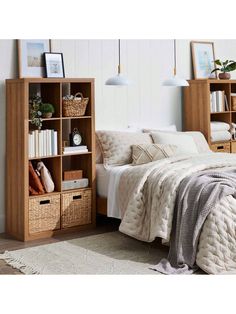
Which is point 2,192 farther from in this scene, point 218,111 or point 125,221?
point 218,111

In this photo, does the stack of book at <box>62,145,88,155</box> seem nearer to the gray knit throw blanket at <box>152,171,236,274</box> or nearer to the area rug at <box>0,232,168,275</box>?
the area rug at <box>0,232,168,275</box>

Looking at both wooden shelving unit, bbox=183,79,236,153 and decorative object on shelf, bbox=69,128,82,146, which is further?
wooden shelving unit, bbox=183,79,236,153

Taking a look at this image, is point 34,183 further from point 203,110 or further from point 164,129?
point 203,110

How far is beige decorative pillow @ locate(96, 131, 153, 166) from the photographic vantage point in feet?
18.8

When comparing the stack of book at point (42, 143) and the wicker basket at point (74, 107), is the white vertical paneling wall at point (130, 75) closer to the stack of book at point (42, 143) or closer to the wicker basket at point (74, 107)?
the wicker basket at point (74, 107)

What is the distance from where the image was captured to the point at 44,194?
536 centimetres

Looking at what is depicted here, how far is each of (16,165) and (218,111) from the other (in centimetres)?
274

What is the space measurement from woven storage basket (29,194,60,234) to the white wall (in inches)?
15.3

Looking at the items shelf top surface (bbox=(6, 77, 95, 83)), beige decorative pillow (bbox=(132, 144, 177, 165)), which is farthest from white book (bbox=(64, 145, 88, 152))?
shelf top surface (bbox=(6, 77, 95, 83))

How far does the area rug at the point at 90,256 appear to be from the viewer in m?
4.35

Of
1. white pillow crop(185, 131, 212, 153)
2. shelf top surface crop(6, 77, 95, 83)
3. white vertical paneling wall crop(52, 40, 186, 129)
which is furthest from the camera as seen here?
white pillow crop(185, 131, 212, 153)

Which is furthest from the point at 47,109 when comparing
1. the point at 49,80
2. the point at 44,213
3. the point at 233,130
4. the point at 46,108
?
the point at 233,130

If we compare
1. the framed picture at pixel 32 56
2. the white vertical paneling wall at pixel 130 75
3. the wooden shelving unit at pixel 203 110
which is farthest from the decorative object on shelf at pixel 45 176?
the wooden shelving unit at pixel 203 110

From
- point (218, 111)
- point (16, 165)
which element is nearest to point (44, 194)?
point (16, 165)
